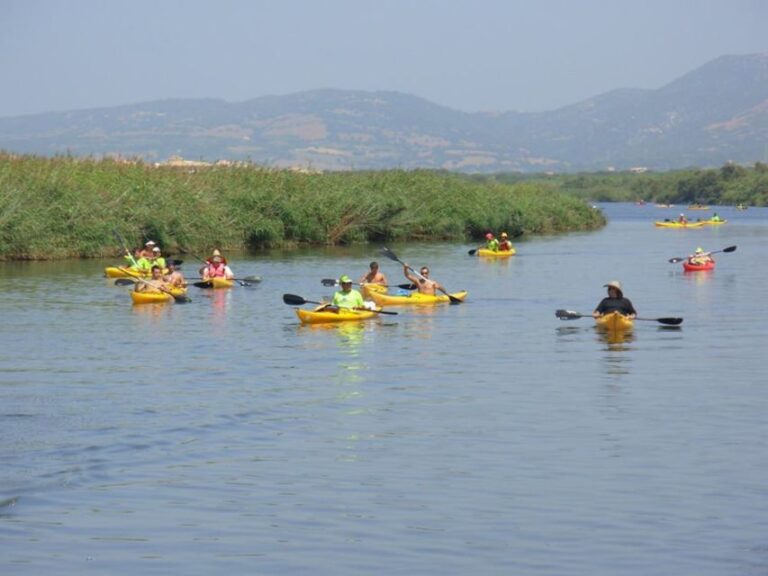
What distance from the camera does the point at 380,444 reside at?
53.3ft

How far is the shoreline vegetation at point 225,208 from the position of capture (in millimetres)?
46787

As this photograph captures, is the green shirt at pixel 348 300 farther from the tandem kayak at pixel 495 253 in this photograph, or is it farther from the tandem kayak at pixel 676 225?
the tandem kayak at pixel 676 225

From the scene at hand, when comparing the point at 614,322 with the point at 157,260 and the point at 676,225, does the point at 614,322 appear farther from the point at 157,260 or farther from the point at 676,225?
the point at 676,225

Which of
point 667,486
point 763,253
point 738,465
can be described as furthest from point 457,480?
point 763,253

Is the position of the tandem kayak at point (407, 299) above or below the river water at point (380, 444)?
above

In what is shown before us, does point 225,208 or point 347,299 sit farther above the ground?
point 225,208

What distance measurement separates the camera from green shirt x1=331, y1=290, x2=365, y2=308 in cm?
2867

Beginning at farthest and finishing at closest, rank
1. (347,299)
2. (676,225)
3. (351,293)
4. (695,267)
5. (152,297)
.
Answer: (676,225) < (695,267) < (152,297) < (351,293) < (347,299)

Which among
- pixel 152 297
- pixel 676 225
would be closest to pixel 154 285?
pixel 152 297

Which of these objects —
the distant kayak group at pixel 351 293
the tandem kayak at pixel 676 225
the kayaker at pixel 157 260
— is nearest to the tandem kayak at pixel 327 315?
the distant kayak group at pixel 351 293

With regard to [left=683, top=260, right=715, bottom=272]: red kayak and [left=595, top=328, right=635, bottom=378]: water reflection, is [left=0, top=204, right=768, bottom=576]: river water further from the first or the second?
[left=683, top=260, right=715, bottom=272]: red kayak

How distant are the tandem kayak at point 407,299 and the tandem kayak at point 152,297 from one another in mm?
4386

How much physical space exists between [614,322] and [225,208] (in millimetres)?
29720

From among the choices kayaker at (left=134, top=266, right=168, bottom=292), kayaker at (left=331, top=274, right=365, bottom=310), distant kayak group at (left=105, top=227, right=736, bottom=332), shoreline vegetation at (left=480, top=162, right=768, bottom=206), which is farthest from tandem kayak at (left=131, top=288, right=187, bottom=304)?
shoreline vegetation at (left=480, top=162, right=768, bottom=206)
